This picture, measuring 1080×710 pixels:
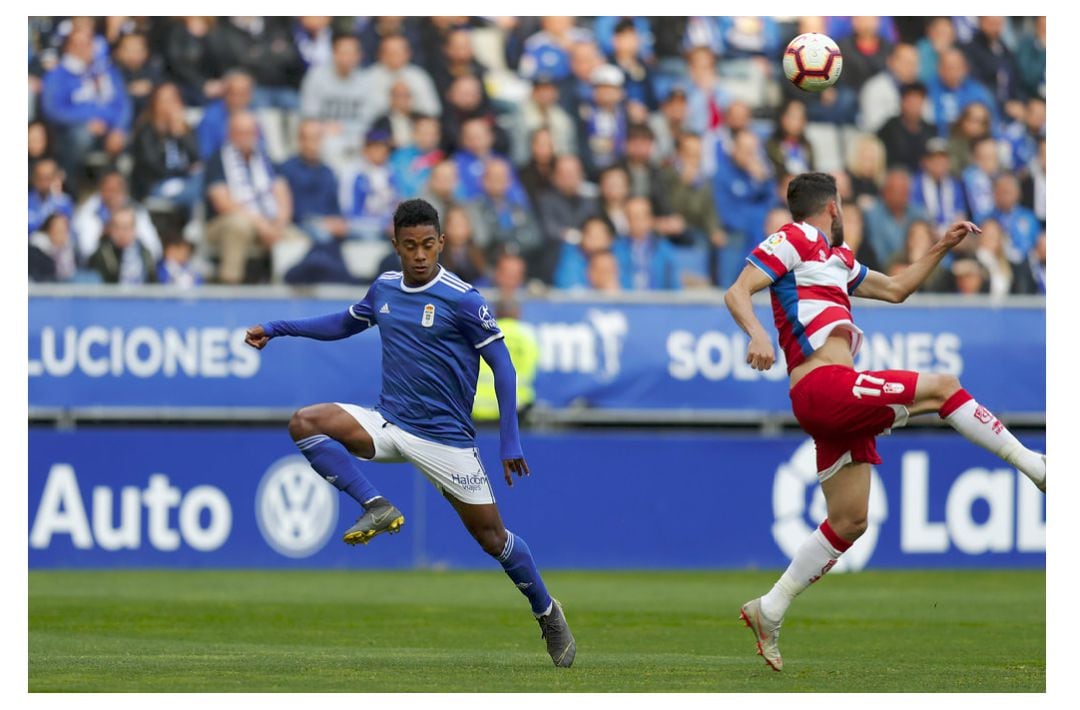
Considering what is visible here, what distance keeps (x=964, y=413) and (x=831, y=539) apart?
936 mm

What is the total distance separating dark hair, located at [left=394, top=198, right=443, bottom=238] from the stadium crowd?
735 cm

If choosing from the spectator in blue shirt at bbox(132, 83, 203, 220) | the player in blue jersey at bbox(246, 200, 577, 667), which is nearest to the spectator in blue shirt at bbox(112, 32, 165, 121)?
the spectator in blue shirt at bbox(132, 83, 203, 220)

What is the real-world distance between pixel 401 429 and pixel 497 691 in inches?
66.2

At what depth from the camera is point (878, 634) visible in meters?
11.2

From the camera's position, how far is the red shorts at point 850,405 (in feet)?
28.0

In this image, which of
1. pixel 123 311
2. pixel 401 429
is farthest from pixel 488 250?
pixel 401 429

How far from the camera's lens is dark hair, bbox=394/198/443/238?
8.71 meters

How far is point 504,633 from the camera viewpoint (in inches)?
437

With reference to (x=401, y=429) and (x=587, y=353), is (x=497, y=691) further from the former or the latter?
(x=587, y=353)

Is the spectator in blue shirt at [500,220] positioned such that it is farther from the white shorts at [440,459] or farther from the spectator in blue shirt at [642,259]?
the white shorts at [440,459]

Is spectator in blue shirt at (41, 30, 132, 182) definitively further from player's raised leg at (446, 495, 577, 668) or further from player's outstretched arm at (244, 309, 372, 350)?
player's raised leg at (446, 495, 577, 668)

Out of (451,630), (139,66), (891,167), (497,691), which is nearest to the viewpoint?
(497,691)

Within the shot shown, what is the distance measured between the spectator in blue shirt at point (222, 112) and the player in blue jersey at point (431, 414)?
8.85m

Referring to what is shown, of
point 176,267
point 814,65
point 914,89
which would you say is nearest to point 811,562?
point 814,65
